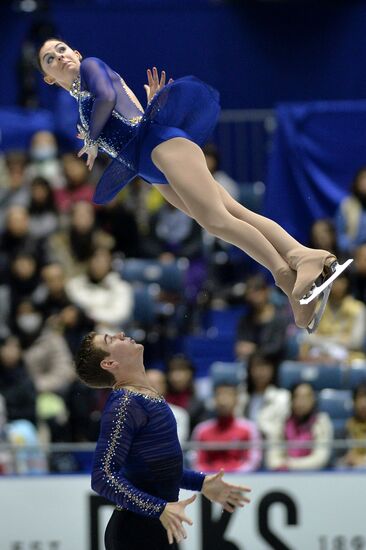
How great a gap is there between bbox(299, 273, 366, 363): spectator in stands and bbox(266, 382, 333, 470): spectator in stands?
712mm

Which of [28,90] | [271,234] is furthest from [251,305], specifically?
[271,234]

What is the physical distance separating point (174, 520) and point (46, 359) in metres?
4.66

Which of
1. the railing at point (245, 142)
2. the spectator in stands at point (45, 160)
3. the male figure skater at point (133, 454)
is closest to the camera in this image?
the male figure skater at point (133, 454)

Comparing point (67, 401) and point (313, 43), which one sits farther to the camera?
point (313, 43)

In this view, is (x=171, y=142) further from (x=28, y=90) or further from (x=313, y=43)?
(x=313, y=43)

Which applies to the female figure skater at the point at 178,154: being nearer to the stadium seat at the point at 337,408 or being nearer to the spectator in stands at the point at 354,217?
the stadium seat at the point at 337,408

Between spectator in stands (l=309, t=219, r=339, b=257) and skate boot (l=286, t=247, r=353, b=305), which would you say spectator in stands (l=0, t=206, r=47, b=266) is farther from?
skate boot (l=286, t=247, r=353, b=305)

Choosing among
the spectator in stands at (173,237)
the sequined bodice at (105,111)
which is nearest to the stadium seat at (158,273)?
the spectator in stands at (173,237)

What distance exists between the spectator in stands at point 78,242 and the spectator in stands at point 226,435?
1979 millimetres

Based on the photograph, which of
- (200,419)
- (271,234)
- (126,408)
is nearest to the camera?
(126,408)

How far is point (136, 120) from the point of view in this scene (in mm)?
5754

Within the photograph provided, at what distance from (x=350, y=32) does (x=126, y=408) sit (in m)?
7.97

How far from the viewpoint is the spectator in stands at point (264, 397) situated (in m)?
8.82

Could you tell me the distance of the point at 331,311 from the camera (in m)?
9.55
